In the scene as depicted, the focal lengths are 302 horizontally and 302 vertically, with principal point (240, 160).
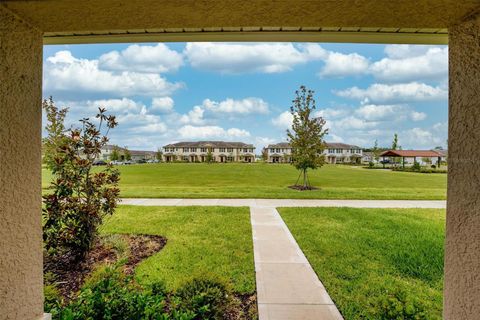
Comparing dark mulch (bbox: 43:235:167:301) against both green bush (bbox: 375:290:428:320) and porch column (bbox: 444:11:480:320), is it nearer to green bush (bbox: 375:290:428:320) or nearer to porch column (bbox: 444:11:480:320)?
green bush (bbox: 375:290:428:320)

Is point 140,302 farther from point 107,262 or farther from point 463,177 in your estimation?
point 463,177

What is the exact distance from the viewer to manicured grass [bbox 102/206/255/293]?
183 inches

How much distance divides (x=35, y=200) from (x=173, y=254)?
3.53m

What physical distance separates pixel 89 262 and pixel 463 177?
209 inches

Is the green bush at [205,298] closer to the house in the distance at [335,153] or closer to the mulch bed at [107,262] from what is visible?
the mulch bed at [107,262]

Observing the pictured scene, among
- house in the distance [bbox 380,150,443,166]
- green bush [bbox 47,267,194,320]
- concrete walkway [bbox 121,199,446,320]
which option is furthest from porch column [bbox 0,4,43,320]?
house in the distance [bbox 380,150,443,166]

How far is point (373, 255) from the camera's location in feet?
18.8

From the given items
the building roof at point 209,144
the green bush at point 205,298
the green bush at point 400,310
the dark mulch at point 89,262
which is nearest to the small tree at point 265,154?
the building roof at point 209,144

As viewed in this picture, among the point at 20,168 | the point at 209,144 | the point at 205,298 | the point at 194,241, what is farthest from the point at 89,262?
the point at 209,144

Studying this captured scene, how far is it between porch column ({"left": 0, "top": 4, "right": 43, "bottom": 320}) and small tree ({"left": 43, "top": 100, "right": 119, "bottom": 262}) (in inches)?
98.2

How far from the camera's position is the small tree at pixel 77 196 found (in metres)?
4.73

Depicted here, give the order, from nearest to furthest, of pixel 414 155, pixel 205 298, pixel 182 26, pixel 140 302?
pixel 182 26
pixel 140 302
pixel 205 298
pixel 414 155

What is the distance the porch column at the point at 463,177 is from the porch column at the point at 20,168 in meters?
3.27

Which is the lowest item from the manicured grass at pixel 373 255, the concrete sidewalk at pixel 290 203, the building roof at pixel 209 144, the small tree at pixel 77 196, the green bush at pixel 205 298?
the manicured grass at pixel 373 255
